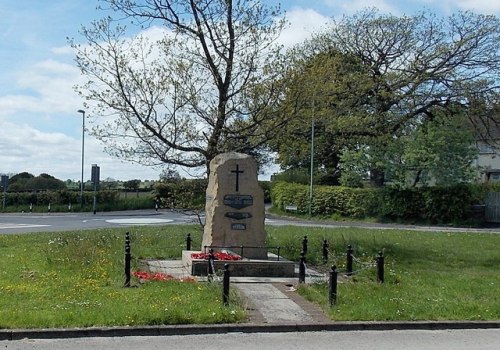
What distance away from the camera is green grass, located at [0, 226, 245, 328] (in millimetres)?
9359

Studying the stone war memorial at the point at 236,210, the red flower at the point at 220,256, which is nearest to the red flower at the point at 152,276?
the red flower at the point at 220,256

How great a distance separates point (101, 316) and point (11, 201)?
44657 mm

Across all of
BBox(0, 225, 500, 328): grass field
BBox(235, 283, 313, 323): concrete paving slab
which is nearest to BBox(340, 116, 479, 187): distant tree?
BBox(0, 225, 500, 328): grass field

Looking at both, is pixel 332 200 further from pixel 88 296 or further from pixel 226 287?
pixel 88 296

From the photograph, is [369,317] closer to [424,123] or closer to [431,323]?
[431,323]

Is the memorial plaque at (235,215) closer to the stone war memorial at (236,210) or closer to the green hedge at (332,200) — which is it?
the stone war memorial at (236,210)

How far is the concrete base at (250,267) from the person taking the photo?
14.3m

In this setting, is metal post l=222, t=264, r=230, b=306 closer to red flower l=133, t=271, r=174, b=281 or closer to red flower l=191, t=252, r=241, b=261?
red flower l=133, t=271, r=174, b=281

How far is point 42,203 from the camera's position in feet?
167

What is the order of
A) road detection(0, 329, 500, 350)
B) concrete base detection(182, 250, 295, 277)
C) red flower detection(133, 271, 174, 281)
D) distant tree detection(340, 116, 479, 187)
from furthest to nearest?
distant tree detection(340, 116, 479, 187) < concrete base detection(182, 250, 295, 277) < red flower detection(133, 271, 174, 281) < road detection(0, 329, 500, 350)

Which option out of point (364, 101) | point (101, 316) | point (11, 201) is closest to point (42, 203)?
point (11, 201)

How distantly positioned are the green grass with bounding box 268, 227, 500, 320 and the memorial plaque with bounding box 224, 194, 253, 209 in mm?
2463

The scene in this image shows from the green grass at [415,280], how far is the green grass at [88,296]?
2114mm

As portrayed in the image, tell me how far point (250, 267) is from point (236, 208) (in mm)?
2046
